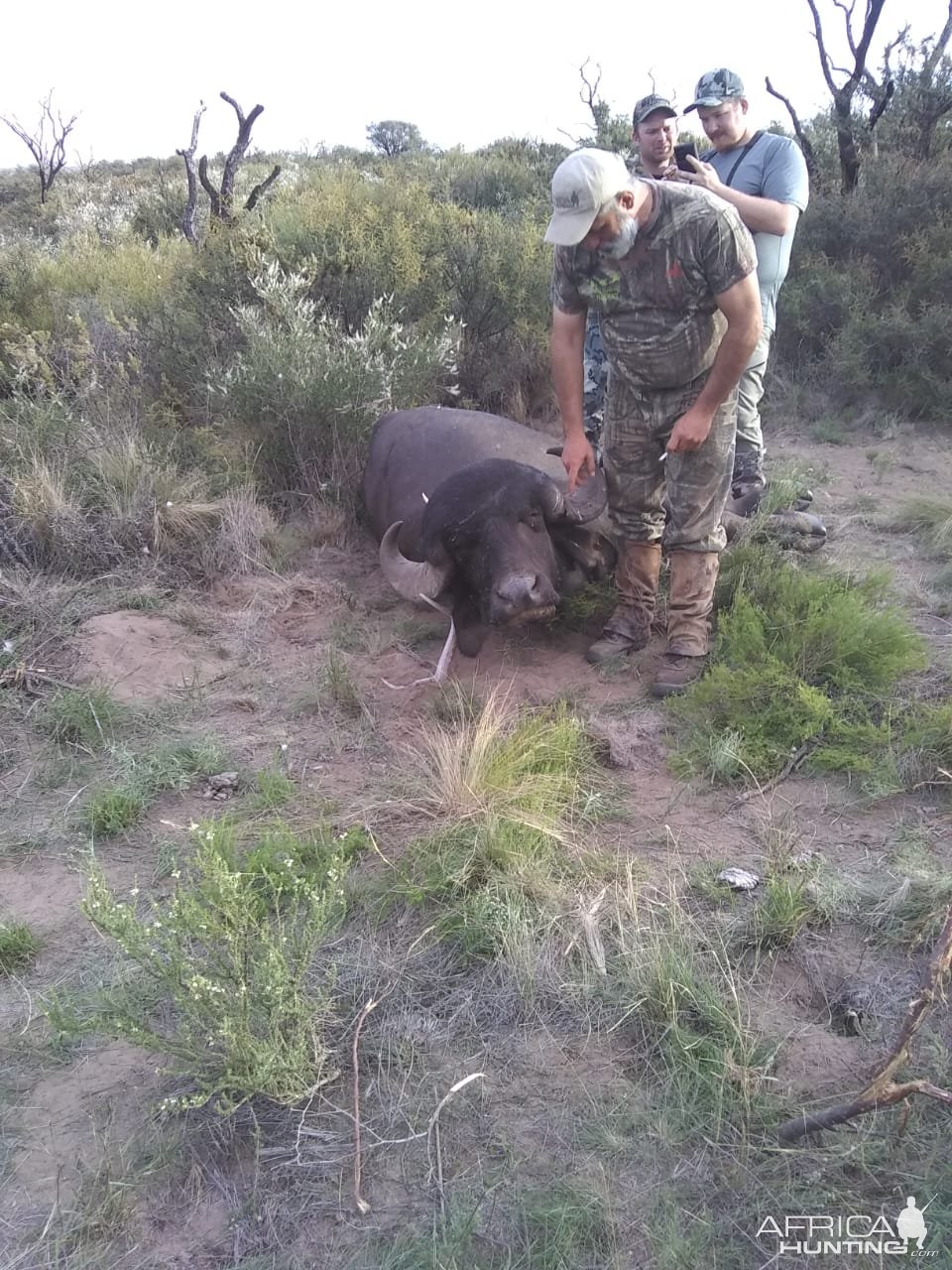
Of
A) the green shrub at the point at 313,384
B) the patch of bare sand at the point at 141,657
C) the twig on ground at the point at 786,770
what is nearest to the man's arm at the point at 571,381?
the twig on ground at the point at 786,770

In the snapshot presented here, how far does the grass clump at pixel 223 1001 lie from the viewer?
2312mm

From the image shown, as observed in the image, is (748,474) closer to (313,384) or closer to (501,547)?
(501,547)

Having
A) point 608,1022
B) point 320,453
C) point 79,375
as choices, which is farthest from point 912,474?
point 79,375

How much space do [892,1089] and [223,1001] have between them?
1.56 m

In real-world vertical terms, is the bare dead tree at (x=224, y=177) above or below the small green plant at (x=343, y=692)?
above

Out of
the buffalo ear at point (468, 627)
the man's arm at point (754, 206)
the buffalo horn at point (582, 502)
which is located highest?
the man's arm at point (754, 206)

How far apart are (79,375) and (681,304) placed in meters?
4.78

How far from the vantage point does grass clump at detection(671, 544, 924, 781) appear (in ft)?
12.3

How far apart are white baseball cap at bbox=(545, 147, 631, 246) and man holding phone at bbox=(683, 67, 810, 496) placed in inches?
56.8

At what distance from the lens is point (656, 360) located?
13.8 feet

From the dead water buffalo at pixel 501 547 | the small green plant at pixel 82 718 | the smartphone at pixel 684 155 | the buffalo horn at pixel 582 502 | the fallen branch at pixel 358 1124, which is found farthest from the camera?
the smartphone at pixel 684 155

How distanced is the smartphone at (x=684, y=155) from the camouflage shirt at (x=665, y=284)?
1.32 metres

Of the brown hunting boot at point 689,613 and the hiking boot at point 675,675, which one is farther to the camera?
the brown hunting boot at point 689,613

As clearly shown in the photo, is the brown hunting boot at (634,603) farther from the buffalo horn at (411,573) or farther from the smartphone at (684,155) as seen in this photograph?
the smartphone at (684,155)
